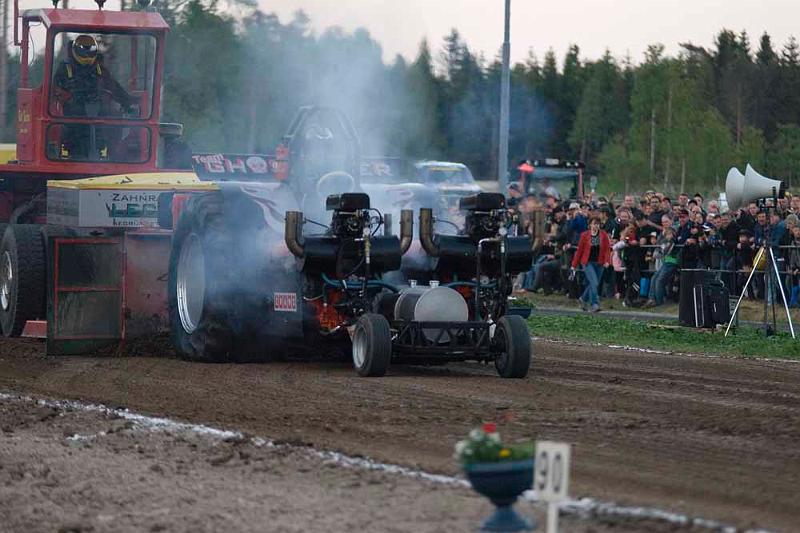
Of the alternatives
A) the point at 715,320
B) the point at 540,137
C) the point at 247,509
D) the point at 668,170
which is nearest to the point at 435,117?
the point at 715,320

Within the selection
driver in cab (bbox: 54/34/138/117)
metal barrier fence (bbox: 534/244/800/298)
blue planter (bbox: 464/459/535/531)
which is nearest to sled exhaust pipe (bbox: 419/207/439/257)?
driver in cab (bbox: 54/34/138/117)

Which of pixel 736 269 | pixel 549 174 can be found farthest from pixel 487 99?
pixel 736 269

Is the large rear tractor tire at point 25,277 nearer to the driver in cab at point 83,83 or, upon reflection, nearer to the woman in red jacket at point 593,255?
the driver in cab at point 83,83

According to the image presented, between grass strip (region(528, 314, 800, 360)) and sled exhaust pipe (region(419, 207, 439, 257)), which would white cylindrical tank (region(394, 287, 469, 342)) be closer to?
sled exhaust pipe (region(419, 207, 439, 257))

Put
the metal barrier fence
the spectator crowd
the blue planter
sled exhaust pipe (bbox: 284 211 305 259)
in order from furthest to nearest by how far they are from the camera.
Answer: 1. the spectator crowd
2. the metal barrier fence
3. sled exhaust pipe (bbox: 284 211 305 259)
4. the blue planter

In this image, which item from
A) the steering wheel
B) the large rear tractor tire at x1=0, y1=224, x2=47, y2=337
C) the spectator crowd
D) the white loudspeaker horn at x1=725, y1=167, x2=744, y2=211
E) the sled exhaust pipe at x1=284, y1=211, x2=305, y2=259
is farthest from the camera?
the spectator crowd

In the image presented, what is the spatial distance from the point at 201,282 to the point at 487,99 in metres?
23.4

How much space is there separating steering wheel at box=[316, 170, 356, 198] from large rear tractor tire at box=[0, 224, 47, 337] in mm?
3450

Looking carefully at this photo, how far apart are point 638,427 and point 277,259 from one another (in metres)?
4.60

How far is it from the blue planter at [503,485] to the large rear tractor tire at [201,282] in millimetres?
7295

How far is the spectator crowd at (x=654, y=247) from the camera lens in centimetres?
2120

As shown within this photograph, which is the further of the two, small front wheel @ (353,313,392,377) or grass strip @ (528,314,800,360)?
grass strip @ (528,314,800,360)

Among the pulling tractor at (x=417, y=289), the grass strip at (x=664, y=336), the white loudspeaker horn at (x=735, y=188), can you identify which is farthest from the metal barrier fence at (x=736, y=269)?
the pulling tractor at (x=417, y=289)

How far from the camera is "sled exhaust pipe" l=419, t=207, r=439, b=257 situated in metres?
12.6
